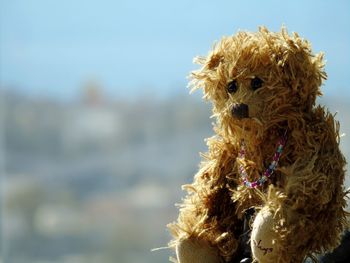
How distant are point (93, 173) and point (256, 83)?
1.01 m

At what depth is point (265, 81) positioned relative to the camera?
64 centimetres

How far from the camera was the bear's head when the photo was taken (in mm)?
638

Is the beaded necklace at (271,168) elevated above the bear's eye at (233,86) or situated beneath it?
situated beneath

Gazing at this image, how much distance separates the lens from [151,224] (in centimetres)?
154

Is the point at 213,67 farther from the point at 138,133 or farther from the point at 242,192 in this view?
the point at 138,133

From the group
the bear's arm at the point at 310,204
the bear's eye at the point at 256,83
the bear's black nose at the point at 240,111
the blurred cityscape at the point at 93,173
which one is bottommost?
the bear's arm at the point at 310,204

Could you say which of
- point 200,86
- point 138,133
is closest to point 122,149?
point 138,133

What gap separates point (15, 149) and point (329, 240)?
48.4 inches

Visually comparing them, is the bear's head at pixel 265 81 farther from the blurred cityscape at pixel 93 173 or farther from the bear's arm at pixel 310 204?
the blurred cityscape at pixel 93 173

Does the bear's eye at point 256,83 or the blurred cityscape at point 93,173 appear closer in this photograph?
the bear's eye at point 256,83

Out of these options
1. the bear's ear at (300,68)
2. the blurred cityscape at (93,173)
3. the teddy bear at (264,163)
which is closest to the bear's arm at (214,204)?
the teddy bear at (264,163)

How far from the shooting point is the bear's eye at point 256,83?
2.11 ft

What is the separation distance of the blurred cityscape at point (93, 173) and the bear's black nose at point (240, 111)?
82cm

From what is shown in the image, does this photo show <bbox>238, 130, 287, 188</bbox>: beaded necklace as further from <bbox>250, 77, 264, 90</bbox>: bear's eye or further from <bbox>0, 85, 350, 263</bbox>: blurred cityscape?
<bbox>0, 85, 350, 263</bbox>: blurred cityscape
